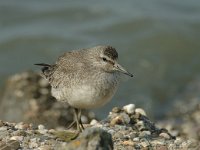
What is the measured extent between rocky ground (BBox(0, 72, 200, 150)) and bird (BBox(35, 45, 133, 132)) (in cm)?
45

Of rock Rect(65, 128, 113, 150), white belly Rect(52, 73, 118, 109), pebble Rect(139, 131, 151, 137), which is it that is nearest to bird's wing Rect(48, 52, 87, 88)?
white belly Rect(52, 73, 118, 109)

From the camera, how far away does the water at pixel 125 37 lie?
17.3 meters

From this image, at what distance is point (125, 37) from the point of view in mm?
20234

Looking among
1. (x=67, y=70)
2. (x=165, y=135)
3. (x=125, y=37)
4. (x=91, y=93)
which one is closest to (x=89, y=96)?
(x=91, y=93)

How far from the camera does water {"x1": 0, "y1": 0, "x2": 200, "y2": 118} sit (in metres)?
17.3

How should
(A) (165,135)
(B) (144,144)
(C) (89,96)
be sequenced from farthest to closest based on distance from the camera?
1. (A) (165,135)
2. (C) (89,96)
3. (B) (144,144)

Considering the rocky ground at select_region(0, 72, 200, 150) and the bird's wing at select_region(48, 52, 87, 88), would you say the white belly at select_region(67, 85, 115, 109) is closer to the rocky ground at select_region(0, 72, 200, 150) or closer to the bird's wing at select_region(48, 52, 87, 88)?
the bird's wing at select_region(48, 52, 87, 88)

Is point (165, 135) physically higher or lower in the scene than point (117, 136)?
higher

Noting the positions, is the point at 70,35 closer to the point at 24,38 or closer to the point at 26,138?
the point at 24,38

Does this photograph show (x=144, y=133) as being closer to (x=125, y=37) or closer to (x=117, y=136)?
(x=117, y=136)

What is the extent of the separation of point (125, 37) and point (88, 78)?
454 inches

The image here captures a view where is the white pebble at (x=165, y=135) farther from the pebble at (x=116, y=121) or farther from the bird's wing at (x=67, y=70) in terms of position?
the bird's wing at (x=67, y=70)

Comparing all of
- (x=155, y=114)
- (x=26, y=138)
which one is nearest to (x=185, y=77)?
(x=155, y=114)

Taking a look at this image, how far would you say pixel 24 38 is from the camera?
65.2 feet
